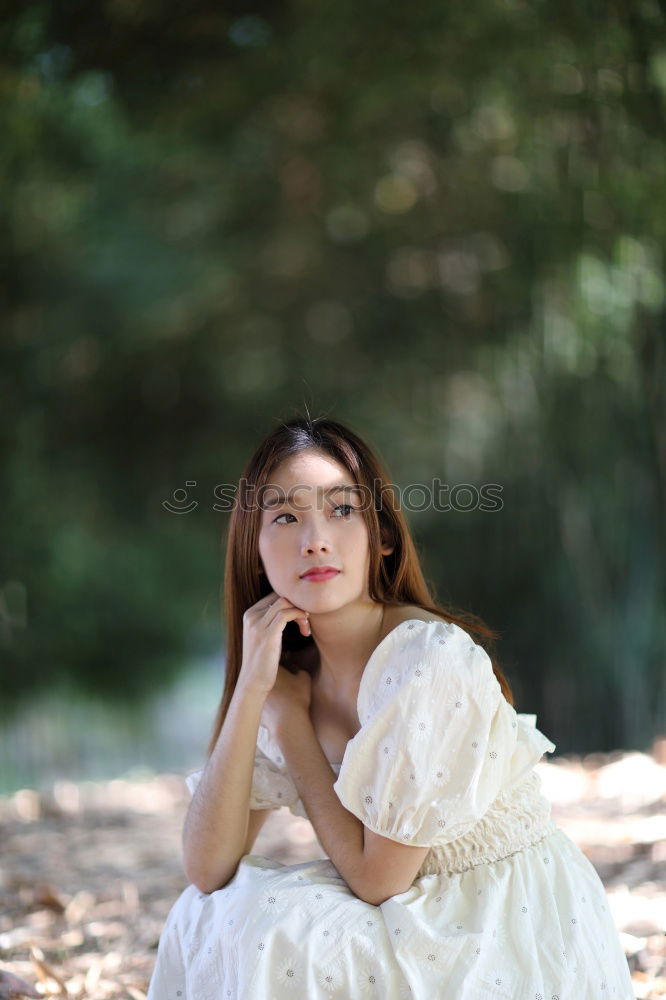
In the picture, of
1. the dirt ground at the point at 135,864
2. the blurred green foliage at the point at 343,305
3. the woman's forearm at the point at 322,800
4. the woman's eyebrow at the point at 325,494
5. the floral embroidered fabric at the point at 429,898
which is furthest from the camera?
the blurred green foliage at the point at 343,305

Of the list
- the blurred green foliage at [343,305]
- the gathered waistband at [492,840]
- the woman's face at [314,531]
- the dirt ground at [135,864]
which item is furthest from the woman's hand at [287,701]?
the blurred green foliage at [343,305]

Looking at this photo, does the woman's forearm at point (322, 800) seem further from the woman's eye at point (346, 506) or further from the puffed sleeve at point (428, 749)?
the woman's eye at point (346, 506)

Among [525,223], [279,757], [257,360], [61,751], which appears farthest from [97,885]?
[257,360]

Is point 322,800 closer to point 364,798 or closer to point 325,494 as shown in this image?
point 364,798

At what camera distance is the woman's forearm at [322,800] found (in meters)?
1.34

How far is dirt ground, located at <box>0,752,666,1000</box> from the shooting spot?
191 cm

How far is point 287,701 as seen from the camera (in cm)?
153

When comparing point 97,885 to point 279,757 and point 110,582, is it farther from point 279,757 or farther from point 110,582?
point 110,582

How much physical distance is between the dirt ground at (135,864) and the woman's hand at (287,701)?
48 cm

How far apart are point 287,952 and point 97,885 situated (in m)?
1.54

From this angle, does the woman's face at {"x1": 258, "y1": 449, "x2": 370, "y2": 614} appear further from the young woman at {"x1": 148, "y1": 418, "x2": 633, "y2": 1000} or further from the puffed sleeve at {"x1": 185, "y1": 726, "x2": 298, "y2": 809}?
the puffed sleeve at {"x1": 185, "y1": 726, "x2": 298, "y2": 809}

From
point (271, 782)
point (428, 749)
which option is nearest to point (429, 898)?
point (428, 749)

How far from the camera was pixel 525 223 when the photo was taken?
432 centimetres

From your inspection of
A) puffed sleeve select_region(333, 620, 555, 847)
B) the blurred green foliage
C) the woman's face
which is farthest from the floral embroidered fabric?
the blurred green foliage
